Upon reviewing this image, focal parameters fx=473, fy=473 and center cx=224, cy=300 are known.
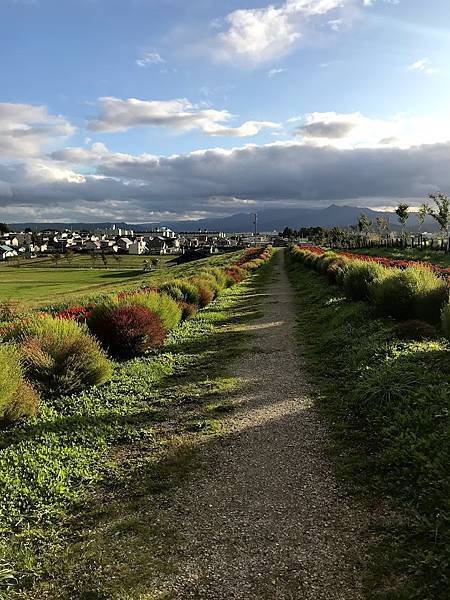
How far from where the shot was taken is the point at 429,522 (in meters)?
4.32

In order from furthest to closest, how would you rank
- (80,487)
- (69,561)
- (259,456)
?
1. (259,456)
2. (80,487)
3. (69,561)

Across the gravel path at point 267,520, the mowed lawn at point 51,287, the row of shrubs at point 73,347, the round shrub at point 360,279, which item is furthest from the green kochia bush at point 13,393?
the mowed lawn at point 51,287

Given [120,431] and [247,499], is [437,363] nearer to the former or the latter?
[247,499]

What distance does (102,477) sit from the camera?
559 cm

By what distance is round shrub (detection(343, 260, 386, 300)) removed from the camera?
1542 centimetres

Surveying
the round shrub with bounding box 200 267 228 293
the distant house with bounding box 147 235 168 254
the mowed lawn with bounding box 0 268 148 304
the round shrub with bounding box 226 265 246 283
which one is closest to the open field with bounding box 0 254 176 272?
the mowed lawn with bounding box 0 268 148 304

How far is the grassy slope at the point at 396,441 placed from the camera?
3.86 meters

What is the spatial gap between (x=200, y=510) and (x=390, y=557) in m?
1.84

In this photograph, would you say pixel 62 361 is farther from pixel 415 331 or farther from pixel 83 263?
pixel 83 263

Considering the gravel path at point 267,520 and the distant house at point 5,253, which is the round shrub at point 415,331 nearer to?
the gravel path at point 267,520

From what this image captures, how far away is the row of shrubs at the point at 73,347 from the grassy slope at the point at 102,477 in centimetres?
35

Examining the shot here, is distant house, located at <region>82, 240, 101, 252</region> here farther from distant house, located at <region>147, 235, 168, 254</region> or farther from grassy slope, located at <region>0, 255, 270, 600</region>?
grassy slope, located at <region>0, 255, 270, 600</region>

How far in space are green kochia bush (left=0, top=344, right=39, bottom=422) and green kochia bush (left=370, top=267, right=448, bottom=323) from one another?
29.5ft

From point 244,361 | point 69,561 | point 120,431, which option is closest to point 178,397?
point 120,431
